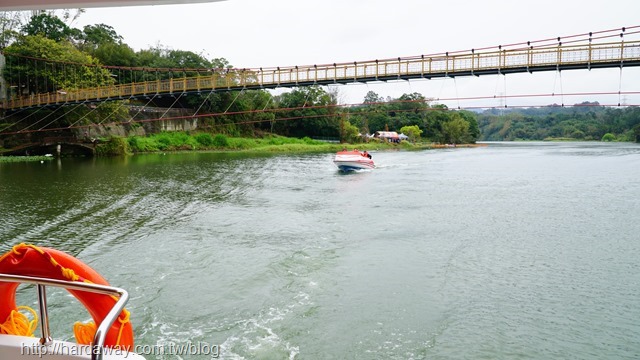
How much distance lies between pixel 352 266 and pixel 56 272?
5.12 m

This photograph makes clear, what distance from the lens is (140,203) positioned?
41.2 ft

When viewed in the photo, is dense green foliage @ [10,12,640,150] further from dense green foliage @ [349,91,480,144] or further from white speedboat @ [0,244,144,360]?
white speedboat @ [0,244,144,360]

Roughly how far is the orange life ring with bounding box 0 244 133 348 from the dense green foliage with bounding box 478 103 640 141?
47072mm

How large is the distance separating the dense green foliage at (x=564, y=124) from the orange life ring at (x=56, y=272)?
47072 millimetres

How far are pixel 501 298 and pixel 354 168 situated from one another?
56.0ft

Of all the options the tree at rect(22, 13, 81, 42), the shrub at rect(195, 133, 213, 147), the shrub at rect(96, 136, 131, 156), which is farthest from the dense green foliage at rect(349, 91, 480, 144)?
the tree at rect(22, 13, 81, 42)

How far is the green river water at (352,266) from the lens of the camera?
5082 millimetres

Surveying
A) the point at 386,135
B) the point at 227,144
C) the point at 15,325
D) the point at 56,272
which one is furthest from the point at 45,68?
the point at 56,272

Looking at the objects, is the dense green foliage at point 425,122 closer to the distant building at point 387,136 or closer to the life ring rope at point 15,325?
the distant building at point 387,136

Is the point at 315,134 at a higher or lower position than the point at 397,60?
lower

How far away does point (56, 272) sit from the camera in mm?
2904

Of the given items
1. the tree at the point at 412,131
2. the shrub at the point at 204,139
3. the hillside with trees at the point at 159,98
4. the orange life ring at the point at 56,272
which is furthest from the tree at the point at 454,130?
the orange life ring at the point at 56,272

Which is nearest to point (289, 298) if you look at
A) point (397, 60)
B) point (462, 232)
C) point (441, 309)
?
point (441, 309)

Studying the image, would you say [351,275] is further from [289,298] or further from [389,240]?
[389,240]
